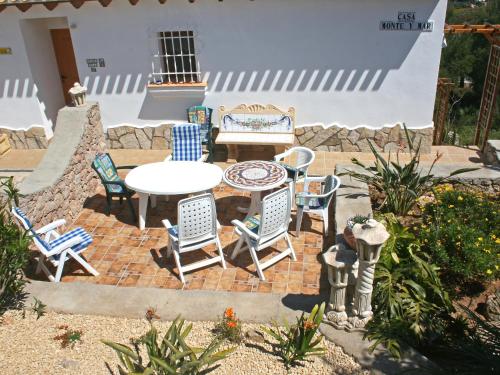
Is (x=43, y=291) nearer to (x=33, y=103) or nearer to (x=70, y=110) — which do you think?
(x=70, y=110)

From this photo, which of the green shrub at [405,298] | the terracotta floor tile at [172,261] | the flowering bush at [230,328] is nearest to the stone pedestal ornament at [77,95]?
the terracotta floor tile at [172,261]

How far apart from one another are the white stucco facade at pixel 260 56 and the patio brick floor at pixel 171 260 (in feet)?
11.3

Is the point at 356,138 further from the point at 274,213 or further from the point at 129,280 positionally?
the point at 129,280

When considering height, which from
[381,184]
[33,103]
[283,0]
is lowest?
[381,184]

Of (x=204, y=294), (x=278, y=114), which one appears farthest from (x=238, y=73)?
(x=204, y=294)

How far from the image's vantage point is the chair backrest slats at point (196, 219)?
5539 millimetres

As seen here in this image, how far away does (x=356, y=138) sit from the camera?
1009 centimetres

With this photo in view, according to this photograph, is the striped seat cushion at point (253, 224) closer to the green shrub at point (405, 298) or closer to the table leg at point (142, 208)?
the green shrub at point (405, 298)

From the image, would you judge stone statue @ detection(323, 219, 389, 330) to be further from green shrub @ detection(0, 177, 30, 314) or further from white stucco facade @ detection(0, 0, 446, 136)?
white stucco facade @ detection(0, 0, 446, 136)

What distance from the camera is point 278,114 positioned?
→ 9.70 meters

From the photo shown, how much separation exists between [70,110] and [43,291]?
3.92 meters

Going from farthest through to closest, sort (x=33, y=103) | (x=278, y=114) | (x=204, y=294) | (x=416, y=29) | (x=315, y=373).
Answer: (x=33, y=103)
(x=278, y=114)
(x=416, y=29)
(x=204, y=294)
(x=315, y=373)

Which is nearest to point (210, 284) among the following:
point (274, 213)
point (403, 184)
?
point (274, 213)

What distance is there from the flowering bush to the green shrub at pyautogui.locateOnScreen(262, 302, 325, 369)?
26cm
